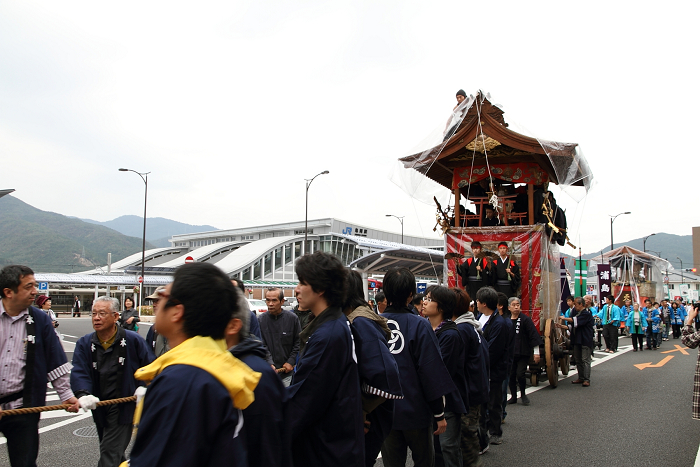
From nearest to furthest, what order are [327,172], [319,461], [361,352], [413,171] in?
[319,461]
[361,352]
[413,171]
[327,172]

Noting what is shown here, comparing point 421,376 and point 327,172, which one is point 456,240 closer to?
point 421,376

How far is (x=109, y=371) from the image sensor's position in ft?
14.0

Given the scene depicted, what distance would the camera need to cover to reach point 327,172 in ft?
102

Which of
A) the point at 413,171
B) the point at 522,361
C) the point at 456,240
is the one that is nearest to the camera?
the point at 522,361

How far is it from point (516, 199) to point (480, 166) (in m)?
1.09

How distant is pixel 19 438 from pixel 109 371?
0.80m

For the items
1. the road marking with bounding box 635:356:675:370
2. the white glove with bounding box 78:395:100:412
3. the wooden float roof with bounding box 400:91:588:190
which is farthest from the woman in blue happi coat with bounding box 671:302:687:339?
the white glove with bounding box 78:395:100:412

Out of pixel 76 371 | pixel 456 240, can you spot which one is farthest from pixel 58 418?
pixel 456 240

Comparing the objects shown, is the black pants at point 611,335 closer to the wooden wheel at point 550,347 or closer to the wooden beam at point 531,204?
the wooden wheel at point 550,347

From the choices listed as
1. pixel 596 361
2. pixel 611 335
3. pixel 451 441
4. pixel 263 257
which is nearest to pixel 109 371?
pixel 451 441

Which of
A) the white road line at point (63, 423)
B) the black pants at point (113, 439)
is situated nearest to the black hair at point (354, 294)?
the black pants at point (113, 439)

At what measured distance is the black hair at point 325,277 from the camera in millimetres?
2717

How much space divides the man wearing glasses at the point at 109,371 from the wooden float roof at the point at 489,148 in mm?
7189

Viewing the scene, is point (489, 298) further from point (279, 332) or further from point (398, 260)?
point (398, 260)
